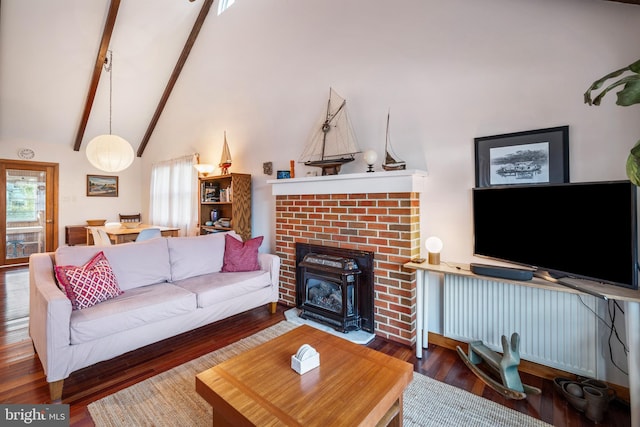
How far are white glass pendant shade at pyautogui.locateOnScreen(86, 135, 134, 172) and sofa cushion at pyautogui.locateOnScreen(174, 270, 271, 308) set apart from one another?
7.70 ft

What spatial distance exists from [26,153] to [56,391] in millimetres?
5660

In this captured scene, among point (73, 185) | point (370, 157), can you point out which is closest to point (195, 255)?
point (370, 157)

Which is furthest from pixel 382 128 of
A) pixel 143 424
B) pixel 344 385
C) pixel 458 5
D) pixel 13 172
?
pixel 13 172

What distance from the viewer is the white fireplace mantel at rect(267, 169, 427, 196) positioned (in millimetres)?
2441

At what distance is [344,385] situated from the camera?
133cm

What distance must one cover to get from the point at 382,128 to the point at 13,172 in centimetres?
661

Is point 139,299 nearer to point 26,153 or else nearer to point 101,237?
point 101,237

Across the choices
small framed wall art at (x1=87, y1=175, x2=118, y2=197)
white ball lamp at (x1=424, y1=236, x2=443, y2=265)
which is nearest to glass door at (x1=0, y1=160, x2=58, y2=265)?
small framed wall art at (x1=87, y1=175, x2=118, y2=197)

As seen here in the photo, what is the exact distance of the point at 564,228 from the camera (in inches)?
69.7

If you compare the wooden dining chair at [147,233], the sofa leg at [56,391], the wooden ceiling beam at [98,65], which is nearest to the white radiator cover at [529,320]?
the sofa leg at [56,391]

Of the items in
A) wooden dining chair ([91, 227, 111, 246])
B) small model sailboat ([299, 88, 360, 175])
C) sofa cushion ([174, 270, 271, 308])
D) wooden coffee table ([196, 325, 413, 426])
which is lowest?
wooden coffee table ([196, 325, 413, 426])

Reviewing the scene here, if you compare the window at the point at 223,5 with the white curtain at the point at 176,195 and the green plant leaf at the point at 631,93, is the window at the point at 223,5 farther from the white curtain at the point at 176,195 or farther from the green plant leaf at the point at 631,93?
the green plant leaf at the point at 631,93

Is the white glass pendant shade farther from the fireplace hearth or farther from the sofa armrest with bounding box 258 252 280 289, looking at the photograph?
the fireplace hearth

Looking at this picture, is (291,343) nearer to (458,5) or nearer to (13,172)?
(458,5)
